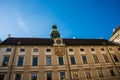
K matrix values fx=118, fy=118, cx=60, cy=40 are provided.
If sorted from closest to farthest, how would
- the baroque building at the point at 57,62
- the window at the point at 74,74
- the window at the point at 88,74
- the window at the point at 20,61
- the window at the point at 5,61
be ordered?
the baroque building at the point at 57,62, the window at the point at 5,61, the window at the point at 20,61, the window at the point at 74,74, the window at the point at 88,74

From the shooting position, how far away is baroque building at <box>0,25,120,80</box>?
2286 centimetres

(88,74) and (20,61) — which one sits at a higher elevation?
(20,61)

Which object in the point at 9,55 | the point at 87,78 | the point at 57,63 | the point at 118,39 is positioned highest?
the point at 118,39

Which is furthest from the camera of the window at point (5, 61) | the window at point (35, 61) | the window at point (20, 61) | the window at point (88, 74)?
the window at point (88, 74)

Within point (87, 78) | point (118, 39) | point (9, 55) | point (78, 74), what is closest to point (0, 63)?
point (9, 55)

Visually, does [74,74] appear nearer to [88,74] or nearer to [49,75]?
[88,74]

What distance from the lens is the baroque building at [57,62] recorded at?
22.9 metres

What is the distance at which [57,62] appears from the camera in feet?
82.2

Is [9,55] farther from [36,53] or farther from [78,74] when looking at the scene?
[78,74]

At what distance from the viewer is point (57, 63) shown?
24906mm

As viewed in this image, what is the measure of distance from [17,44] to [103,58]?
791 inches

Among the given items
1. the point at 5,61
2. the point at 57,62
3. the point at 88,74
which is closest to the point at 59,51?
the point at 57,62

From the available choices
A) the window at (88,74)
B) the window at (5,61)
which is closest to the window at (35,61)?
the window at (5,61)

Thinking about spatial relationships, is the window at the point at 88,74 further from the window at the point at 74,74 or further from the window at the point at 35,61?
the window at the point at 35,61
